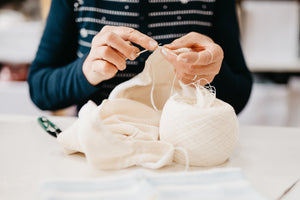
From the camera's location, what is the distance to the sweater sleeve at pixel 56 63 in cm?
67

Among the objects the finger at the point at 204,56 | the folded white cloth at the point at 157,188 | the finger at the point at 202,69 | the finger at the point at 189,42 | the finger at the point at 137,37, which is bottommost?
the folded white cloth at the point at 157,188

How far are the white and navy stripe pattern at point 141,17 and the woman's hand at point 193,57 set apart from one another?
0.19 m

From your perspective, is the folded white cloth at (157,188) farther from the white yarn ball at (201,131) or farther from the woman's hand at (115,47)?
the woman's hand at (115,47)

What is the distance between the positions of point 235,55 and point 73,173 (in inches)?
19.8

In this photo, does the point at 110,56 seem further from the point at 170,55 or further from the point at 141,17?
the point at 141,17

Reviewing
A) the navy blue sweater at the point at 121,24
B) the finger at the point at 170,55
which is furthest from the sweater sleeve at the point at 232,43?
the finger at the point at 170,55

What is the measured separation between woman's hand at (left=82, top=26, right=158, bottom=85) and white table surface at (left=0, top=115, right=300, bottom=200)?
0.14 metres

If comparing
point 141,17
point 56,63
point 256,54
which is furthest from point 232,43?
point 256,54

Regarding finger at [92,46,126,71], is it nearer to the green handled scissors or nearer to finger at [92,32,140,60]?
finger at [92,32,140,60]

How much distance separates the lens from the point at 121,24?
2.24ft

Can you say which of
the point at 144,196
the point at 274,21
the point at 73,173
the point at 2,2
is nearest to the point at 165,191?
the point at 144,196

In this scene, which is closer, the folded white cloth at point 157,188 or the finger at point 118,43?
the folded white cloth at point 157,188

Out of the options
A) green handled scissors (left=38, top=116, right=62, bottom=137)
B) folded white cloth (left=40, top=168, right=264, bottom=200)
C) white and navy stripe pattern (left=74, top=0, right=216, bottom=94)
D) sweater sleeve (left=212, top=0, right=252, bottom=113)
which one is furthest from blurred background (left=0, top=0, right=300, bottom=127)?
folded white cloth (left=40, top=168, right=264, bottom=200)

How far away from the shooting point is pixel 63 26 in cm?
72
